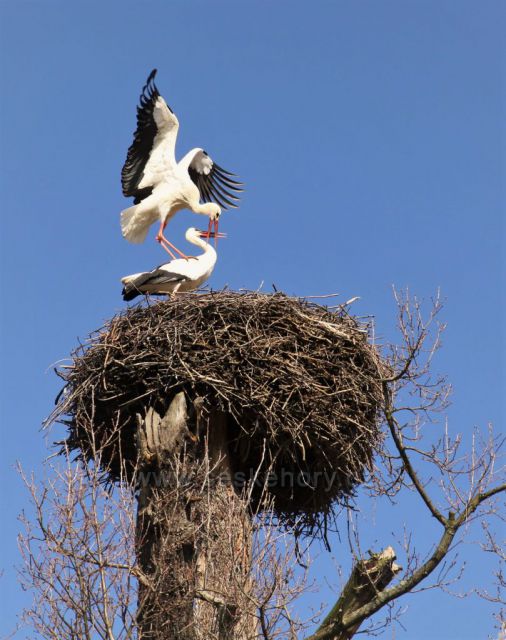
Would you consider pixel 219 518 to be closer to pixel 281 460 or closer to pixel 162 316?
pixel 281 460

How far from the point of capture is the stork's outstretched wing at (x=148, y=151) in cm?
1349

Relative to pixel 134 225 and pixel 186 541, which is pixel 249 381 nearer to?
pixel 186 541

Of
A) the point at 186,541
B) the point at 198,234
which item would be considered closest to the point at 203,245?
the point at 198,234

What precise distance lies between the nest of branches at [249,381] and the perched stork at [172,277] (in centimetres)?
80

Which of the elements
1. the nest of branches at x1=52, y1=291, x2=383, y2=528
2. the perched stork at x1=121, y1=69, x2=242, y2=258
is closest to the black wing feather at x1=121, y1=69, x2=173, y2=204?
the perched stork at x1=121, y1=69, x2=242, y2=258

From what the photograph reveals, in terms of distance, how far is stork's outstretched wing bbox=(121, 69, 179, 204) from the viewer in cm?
1349

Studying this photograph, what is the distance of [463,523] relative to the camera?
891cm

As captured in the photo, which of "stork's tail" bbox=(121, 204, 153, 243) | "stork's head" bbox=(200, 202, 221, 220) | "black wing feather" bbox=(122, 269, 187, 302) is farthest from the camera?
"stork's head" bbox=(200, 202, 221, 220)

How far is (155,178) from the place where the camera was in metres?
13.6

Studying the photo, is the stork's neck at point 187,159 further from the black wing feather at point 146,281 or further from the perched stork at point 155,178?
the black wing feather at point 146,281

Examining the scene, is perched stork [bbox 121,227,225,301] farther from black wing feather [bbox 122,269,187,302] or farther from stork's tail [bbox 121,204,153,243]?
stork's tail [bbox 121,204,153,243]

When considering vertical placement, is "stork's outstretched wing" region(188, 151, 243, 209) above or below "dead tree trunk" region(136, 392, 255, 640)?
above

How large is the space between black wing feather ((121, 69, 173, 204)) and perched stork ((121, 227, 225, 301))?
1.59m

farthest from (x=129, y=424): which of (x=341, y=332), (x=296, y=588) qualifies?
(x=296, y=588)
